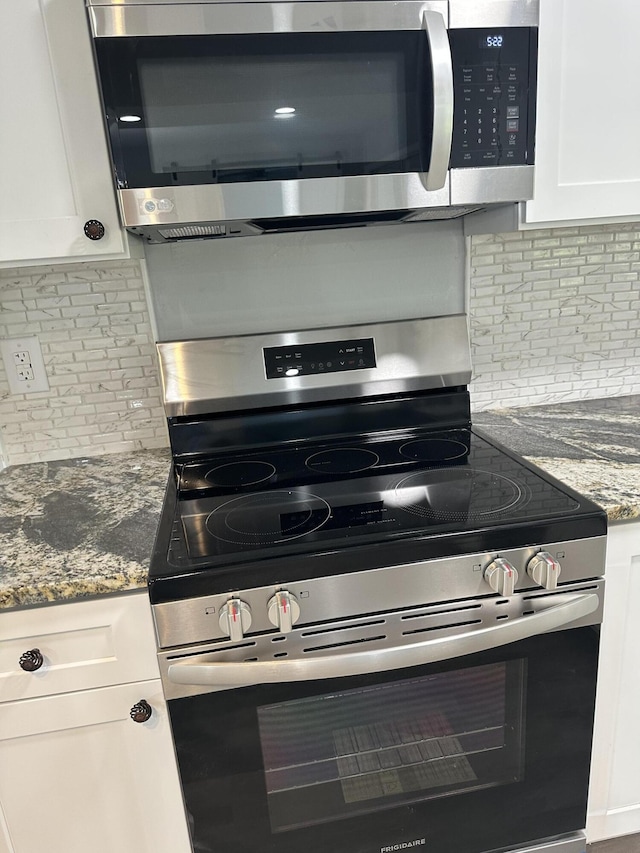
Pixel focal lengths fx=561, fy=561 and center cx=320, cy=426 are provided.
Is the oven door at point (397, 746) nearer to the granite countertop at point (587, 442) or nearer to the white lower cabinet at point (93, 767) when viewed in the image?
the white lower cabinet at point (93, 767)

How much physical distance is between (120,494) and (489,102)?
113 cm

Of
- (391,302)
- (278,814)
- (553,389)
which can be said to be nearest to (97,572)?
(278,814)

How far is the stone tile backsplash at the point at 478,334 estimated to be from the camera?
1.43m

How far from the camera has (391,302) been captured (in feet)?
5.14

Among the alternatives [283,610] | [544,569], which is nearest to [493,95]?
[544,569]

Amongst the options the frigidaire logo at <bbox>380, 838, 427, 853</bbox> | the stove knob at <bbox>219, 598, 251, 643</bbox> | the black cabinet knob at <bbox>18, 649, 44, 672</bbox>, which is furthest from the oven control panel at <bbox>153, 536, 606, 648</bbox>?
the frigidaire logo at <bbox>380, 838, 427, 853</bbox>

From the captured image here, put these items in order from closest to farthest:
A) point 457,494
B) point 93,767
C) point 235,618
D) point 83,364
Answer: point 235,618, point 93,767, point 457,494, point 83,364

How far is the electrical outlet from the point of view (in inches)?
56.6

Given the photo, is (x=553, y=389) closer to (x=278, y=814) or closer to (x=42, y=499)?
(x=278, y=814)

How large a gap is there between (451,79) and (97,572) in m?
1.08

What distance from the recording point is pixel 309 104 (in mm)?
1069

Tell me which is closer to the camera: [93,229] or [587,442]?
[93,229]

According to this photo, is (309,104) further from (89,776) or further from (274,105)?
(89,776)

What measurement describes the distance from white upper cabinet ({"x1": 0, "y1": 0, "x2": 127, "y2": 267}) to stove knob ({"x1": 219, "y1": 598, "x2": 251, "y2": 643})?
0.73 meters
